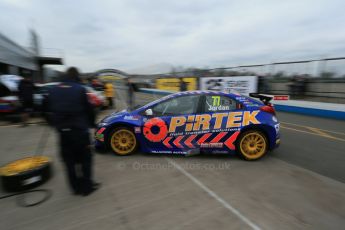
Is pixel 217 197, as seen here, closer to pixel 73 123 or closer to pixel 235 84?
pixel 73 123

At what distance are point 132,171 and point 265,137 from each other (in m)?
2.74

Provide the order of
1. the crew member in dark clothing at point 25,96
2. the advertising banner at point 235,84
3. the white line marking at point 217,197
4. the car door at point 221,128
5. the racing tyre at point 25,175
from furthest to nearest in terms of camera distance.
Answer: the advertising banner at point 235,84
the crew member in dark clothing at point 25,96
the car door at point 221,128
the racing tyre at point 25,175
the white line marking at point 217,197

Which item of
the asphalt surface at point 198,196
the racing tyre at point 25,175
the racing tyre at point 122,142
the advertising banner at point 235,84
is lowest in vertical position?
the asphalt surface at point 198,196

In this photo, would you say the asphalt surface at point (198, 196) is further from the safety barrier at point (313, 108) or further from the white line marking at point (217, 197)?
the safety barrier at point (313, 108)

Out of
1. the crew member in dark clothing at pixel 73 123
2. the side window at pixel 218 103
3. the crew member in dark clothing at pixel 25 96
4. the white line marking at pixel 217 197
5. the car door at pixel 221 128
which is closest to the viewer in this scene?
the white line marking at pixel 217 197

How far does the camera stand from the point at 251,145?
4.60m

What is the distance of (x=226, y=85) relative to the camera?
1543 centimetres

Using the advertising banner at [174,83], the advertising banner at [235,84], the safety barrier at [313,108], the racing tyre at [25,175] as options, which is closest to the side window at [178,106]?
the racing tyre at [25,175]

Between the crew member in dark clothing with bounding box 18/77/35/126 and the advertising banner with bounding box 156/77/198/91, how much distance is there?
12280 millimetres

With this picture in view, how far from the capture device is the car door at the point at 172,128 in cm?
454

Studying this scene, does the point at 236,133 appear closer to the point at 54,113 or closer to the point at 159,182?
the point at 159,182

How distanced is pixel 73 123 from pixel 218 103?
2832 mm

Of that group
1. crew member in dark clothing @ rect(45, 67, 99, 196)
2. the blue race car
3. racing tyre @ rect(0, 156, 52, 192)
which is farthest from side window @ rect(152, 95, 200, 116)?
racing tyre @ rect(0, 156, 52, 192)

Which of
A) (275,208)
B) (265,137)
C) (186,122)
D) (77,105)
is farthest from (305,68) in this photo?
(77,105)
